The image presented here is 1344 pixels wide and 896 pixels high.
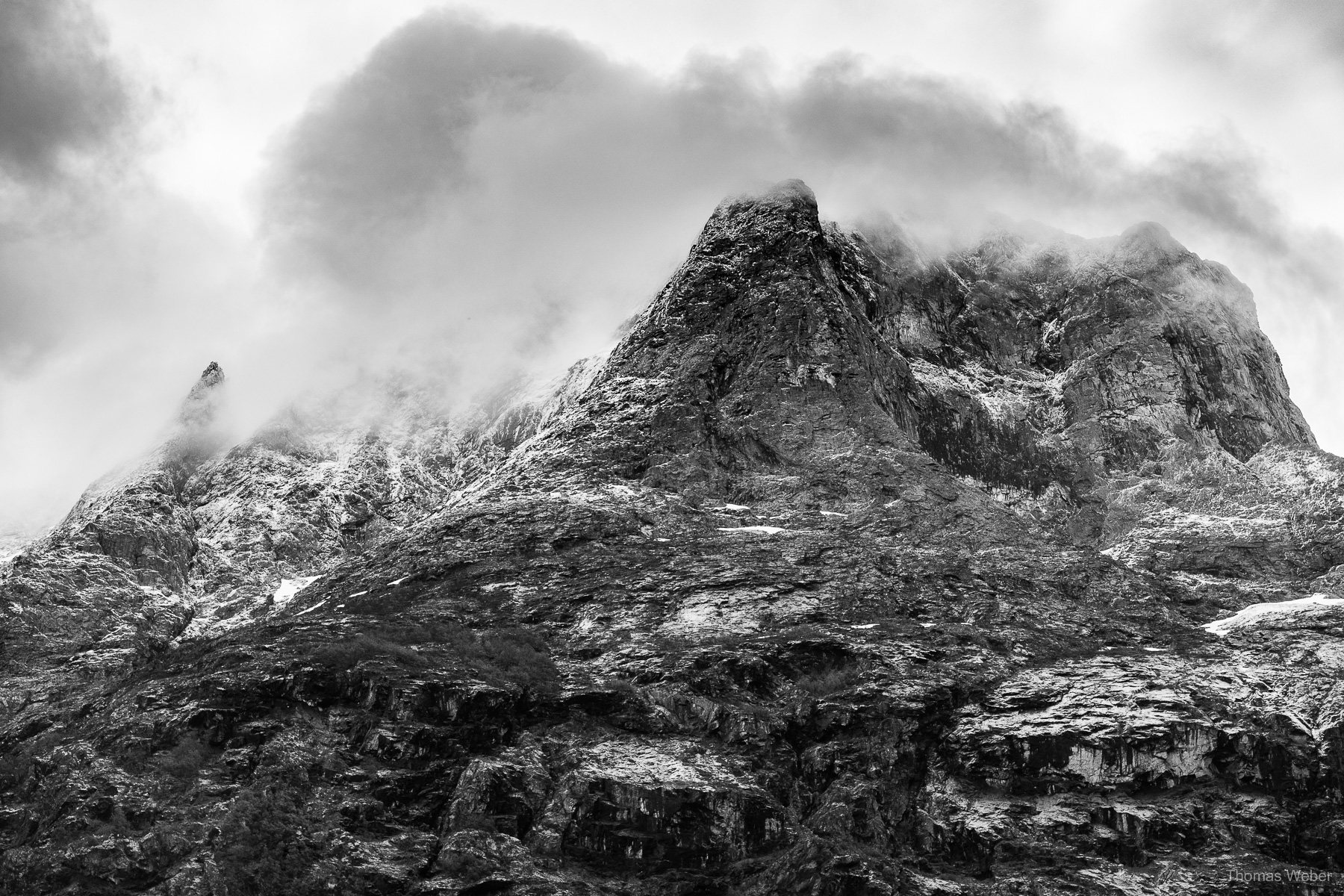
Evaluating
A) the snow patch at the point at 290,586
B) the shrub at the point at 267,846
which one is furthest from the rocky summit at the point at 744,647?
the snow patch at the point at 290,586

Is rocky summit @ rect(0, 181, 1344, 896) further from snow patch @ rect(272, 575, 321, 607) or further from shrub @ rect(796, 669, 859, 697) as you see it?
snow patch @ rect(272, 575, 321, 607)

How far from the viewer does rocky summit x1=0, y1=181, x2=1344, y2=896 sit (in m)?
107

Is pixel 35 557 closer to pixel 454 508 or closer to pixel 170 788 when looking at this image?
pixel 454 508

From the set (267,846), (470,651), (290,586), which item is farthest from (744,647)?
(290,586)

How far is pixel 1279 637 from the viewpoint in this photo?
126125 millimetres

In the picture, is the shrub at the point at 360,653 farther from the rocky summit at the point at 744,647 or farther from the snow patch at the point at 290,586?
the snow patch at the point at 290,586

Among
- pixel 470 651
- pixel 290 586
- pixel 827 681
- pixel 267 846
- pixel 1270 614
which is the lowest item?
pixel 267 846

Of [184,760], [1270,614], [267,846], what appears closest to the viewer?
[267,846]

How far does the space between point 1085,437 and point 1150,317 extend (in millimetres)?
21507

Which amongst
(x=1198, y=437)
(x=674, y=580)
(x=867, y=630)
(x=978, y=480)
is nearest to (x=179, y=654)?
(x=674, y=580)

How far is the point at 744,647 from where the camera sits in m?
128

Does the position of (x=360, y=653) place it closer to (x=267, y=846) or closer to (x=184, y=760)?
(x=184, y=760)

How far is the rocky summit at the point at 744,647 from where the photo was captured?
10738 cm

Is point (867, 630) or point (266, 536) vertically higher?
point (266, 536)
